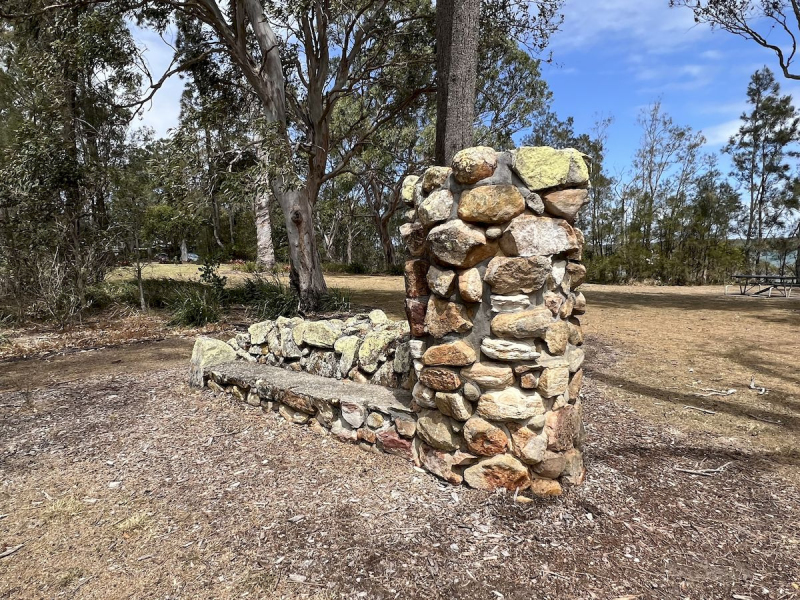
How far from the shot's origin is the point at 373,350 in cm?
352

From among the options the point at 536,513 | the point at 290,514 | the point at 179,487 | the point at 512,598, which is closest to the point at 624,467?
the point at 536,513

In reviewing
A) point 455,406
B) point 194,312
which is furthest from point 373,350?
point 194,312

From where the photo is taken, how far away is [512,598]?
1756 mm

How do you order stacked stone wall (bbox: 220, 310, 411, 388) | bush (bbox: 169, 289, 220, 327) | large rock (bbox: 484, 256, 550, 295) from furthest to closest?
1. bush (bbox: 169, 289, 220, 327)
2. stacked stone wall (bbox: 220, 310, 411, 388)
3. large rock (bbox: 484, 256, 550, 295)

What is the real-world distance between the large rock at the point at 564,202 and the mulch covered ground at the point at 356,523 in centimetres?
151

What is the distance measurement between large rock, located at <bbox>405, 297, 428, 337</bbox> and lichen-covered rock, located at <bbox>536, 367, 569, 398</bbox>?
0.71 m

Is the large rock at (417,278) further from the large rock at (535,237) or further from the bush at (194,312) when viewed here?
the bush at (194,312)

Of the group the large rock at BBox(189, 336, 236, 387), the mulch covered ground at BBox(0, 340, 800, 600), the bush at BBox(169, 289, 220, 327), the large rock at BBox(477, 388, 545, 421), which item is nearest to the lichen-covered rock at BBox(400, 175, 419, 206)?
the large rock at BBox(477, 388, 545, 421)

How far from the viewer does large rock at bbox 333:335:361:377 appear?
11.9 feet

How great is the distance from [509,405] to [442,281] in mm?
735

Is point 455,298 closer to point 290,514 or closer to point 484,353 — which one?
point 484,353

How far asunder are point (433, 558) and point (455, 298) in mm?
1255

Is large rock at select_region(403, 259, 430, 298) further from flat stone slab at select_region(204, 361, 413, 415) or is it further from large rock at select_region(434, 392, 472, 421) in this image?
flat stone slab at select_region(204, 361, 413, 415)

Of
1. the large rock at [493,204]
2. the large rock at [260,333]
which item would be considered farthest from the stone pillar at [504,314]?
the large rock at [260,333]
